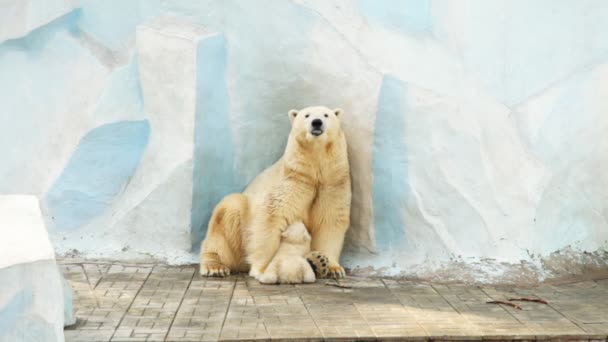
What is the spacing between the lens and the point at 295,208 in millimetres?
6488

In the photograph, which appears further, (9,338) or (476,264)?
(476,264)

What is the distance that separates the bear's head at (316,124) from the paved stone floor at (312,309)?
1137 mm

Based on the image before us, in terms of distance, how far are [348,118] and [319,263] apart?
4.41ft

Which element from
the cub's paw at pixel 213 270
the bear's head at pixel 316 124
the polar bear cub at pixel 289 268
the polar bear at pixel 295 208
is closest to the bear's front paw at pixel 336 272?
the polar bear at pixel 295 208

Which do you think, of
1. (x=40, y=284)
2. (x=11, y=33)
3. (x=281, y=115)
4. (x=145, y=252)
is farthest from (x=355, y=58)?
(x=40, y=284)

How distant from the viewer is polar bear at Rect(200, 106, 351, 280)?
6410 millimetres

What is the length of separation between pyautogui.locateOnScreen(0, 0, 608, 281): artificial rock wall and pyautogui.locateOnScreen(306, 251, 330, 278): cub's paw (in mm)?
403

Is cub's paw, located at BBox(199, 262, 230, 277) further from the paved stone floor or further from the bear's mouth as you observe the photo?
the bear's mouth

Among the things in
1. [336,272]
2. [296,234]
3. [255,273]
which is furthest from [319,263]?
[255,273]

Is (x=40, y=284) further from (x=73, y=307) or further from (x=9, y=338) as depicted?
(x=73, y=307)

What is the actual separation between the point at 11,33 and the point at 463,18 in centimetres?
392

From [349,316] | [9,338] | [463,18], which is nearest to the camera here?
[9,338]

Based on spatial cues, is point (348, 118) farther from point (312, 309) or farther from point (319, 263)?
point (312, 309)

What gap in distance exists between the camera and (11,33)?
717 centimetres
